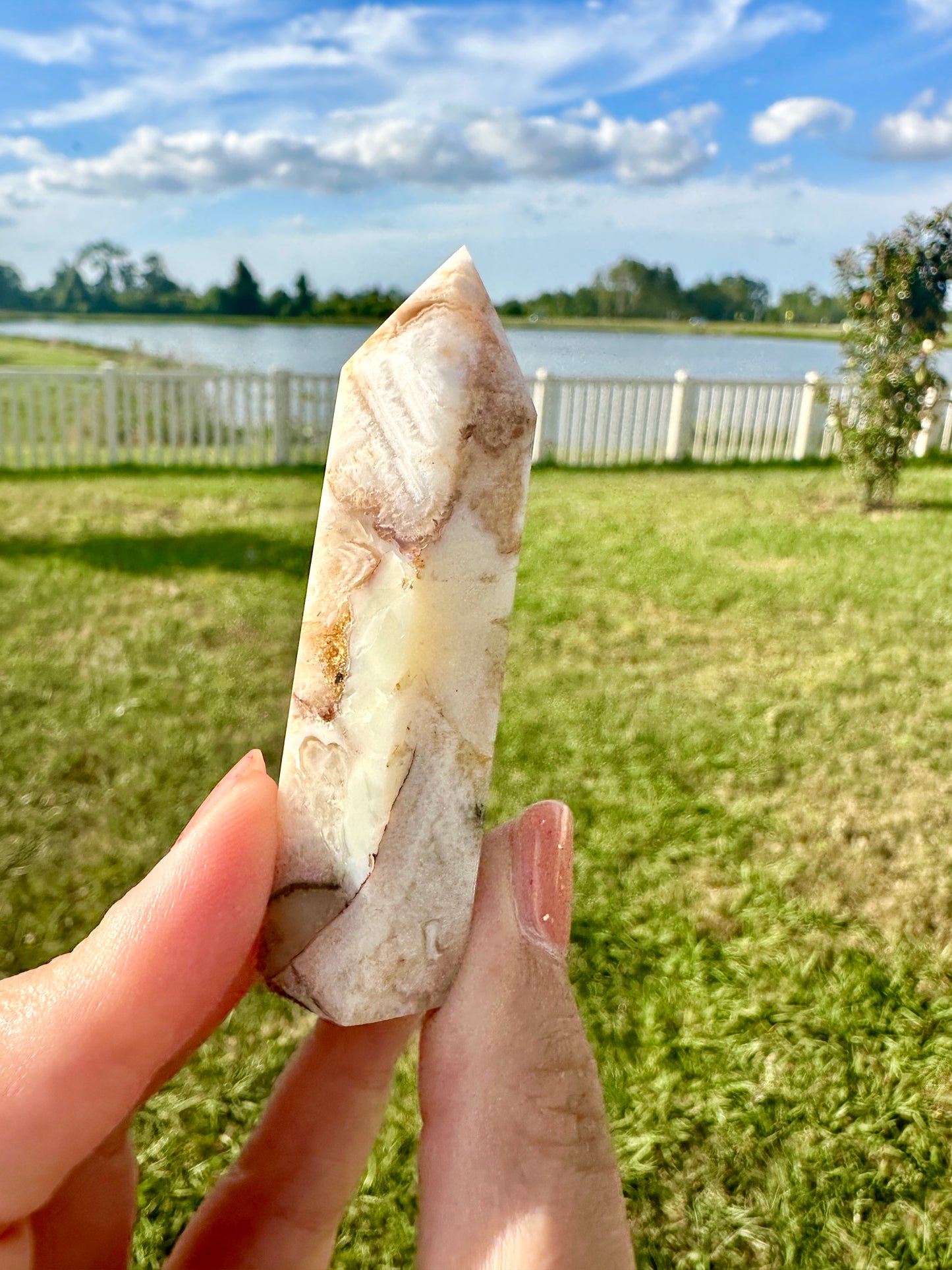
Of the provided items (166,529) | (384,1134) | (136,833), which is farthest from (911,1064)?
(166,529)

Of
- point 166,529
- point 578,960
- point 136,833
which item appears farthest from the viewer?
point 166,529

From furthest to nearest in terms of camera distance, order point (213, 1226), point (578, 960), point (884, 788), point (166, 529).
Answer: point (166, 529) < point (884, 788) < point (578, 960) < point (213, 1226)

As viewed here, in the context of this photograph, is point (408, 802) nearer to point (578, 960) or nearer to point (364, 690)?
point (364, 690)

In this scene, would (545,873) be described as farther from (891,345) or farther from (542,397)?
(542,397)

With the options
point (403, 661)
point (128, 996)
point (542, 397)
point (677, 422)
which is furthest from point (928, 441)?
point (128, 996)

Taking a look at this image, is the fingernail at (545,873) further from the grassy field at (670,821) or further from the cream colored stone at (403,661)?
the grassy field at (670,821)

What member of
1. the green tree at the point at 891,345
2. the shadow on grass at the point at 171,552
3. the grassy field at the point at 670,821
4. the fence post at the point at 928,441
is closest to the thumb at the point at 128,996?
the grassy field at the point at 670,821
